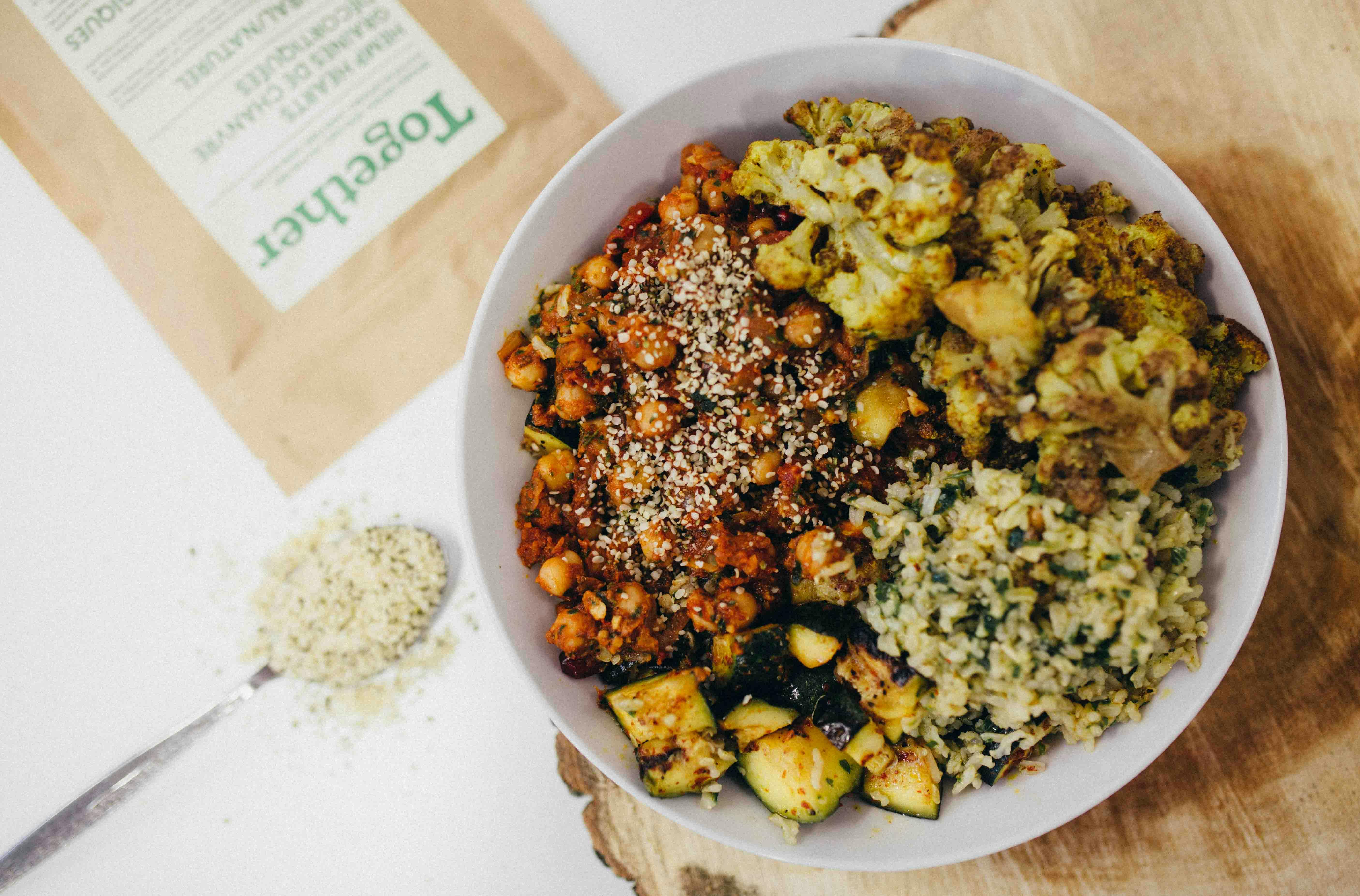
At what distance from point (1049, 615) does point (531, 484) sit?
3.93 feet

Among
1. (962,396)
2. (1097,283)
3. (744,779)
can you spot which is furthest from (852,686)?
(1097,283)

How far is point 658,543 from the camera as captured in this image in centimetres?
191

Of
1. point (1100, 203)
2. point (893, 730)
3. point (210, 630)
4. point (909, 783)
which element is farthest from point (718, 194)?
point (210, 630)

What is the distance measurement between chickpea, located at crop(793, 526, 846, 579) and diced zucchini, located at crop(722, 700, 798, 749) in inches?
12.7

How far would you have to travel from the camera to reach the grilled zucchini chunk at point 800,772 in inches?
70.9

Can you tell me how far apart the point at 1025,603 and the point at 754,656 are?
573mm

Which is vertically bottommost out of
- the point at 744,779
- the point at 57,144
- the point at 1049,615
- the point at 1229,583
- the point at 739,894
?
the point at 739,894

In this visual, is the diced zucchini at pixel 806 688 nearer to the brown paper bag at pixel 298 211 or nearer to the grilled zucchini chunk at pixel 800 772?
the grilled zucchini chunk at pixel 800 772

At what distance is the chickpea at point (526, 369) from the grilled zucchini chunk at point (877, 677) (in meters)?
0.95

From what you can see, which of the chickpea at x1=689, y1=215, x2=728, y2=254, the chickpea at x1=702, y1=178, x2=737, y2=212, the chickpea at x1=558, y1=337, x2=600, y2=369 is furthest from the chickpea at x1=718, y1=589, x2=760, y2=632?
the chickpea at x1=702, y1=178, x2=737, y2=212

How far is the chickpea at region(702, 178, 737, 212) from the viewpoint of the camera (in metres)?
1.93

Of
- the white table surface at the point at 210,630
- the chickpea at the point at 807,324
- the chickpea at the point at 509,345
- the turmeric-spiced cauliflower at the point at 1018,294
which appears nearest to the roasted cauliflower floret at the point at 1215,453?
the turmeric-spiced cauliflower at the point at 1018,294

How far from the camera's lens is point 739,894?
2.22 metres

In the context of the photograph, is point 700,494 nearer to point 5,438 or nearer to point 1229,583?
point 1229,583
